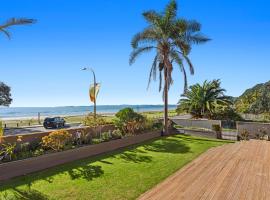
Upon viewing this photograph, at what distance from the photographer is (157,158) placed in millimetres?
13562

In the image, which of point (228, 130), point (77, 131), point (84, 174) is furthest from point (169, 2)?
point (84, 174)

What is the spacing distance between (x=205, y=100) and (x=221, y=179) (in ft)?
71.1

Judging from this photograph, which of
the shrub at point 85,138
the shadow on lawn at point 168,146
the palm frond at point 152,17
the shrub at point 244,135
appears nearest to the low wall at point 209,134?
the shrub at point 244,135

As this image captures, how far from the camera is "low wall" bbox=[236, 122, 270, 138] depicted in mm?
19500

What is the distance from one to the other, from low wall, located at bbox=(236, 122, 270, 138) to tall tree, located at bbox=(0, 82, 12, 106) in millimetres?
30493

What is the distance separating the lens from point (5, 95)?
37.7m

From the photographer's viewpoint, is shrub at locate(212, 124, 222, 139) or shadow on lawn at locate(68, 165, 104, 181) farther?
shrub at locate(212, 124, 222, 139)

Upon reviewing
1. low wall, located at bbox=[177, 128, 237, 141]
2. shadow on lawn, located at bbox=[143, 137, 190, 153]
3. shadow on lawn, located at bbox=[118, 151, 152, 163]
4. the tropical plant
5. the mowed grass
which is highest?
the tropical plant

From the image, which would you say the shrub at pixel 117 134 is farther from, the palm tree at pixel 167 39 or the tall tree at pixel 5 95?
the tall tree at pixel 5 95

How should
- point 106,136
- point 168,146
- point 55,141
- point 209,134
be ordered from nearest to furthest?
1. point 55,141
2. point 106,136
3. point 168,146
4. point 209,134

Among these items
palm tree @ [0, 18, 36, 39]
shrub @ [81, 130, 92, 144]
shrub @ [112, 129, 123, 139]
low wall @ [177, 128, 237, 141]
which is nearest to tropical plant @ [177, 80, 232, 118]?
low wall @ [177, 128, 237, 141]

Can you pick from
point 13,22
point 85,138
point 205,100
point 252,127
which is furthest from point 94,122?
point 205,100

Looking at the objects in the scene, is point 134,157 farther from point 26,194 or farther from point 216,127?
point 216,127

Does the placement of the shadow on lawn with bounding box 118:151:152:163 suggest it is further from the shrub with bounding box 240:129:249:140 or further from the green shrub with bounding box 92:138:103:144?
the shrub with bounding box 240:129:249:140
